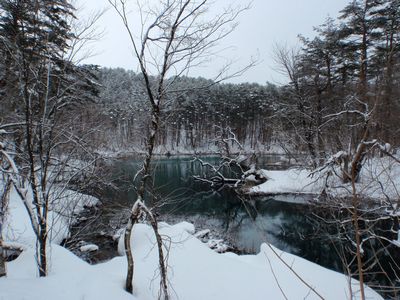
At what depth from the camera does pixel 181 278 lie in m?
6.35

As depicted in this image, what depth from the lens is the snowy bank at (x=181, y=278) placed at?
4.18m

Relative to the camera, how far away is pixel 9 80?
573 cm

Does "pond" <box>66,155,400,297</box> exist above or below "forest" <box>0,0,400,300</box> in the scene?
below

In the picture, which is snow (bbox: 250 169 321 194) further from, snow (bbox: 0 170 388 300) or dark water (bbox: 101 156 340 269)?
snow (bbox: 0 170 388 300)

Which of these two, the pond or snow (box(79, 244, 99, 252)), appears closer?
the pond

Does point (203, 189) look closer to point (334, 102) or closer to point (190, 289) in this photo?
point (334, 102)

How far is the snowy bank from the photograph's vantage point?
164 inches

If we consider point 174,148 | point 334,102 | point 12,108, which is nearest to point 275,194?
point 334,102

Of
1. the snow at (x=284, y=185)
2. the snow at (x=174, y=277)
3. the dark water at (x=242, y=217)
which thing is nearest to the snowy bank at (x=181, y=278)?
the snow at (x=174, y=277)

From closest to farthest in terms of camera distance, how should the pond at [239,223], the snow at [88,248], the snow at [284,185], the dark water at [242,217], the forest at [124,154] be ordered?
the forest at [124,154]
the pond at [239,223]
the snow at [88,248]
the dark water at [242,217]
the snow at [284,185]

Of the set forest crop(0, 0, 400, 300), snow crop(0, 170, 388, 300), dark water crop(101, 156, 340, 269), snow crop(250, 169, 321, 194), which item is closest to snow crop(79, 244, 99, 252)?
forest crop(0, 0, 400, 300)

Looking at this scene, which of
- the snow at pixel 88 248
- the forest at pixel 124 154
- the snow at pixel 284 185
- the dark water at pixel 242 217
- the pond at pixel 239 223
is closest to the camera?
the forest at pixel 124 154

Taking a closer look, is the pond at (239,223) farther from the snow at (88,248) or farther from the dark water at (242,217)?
the snow at (88,248)

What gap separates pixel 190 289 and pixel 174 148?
40.9 metres
